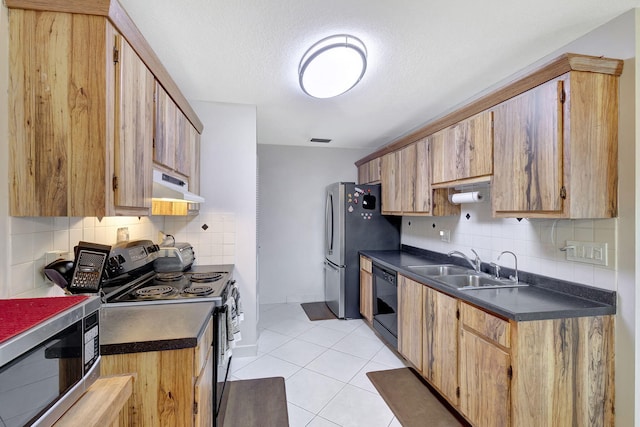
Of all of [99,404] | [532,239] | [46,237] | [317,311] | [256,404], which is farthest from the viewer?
[317,311]

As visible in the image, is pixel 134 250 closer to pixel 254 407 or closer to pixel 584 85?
pixel 254 407

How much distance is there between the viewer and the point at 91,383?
0.88 m

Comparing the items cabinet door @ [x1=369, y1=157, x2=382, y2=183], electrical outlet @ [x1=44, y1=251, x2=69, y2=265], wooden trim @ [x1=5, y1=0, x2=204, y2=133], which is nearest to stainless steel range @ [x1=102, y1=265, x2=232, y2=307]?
electrical outlet @ [x1=44, y1=251, x2=69, y2=265]

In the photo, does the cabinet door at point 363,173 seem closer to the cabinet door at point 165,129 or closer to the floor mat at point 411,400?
the floor mat at point 411,400

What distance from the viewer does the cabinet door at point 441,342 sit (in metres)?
1.98

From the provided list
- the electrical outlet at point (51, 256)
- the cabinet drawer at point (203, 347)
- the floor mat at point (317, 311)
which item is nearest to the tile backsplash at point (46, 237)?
the electrical outlet at point (51, 256)

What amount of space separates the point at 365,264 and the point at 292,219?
1414 mm

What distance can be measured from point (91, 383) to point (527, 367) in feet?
6.21

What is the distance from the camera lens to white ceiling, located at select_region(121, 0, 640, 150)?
1.47 m

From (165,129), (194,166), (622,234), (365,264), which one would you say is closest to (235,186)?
(194,166)

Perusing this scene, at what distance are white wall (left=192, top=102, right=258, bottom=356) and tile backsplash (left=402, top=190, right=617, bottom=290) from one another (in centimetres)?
201

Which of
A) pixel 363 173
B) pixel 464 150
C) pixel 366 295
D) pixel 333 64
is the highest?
pixel 333 64

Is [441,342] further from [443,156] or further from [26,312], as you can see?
[26,312]

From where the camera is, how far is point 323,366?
8.71ft
